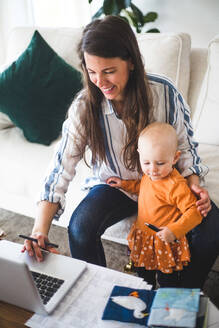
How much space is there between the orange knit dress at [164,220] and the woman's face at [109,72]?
1.10ft

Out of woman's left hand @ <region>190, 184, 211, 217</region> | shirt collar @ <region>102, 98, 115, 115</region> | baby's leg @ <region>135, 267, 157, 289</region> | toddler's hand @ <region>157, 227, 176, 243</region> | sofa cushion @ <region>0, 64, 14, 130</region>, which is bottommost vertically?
baby's leg @ <region>135, 267, 157, 289</region>

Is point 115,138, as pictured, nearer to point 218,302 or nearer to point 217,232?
point 217,232

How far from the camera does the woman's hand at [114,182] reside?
1327 mm

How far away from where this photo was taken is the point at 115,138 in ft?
4.27

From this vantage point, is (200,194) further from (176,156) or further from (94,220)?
(94,220)

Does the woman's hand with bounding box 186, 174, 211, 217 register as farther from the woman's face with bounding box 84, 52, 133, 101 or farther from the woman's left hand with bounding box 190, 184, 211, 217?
the woman's face with bounding box 84, 52, 133, 101

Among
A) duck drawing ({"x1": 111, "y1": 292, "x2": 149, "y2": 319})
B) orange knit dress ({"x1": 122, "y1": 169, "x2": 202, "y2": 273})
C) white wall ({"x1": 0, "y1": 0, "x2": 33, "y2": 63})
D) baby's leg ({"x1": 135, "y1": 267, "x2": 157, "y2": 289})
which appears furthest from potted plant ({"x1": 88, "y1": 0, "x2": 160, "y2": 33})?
duck drawing ({"x1": 111, "y1": 292, "x2": 149, "y2": 319})

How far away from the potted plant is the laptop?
5.98 feet

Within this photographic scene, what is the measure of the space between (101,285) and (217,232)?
419 mm

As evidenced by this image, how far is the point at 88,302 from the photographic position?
0.91 m

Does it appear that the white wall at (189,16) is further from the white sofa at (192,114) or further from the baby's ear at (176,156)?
the baby's ear at (176,156)

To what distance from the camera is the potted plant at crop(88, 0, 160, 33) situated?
8.16 feet

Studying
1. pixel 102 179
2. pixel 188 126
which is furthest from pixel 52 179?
pixel 188 126

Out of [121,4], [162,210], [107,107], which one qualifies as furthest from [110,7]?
[162,210]
